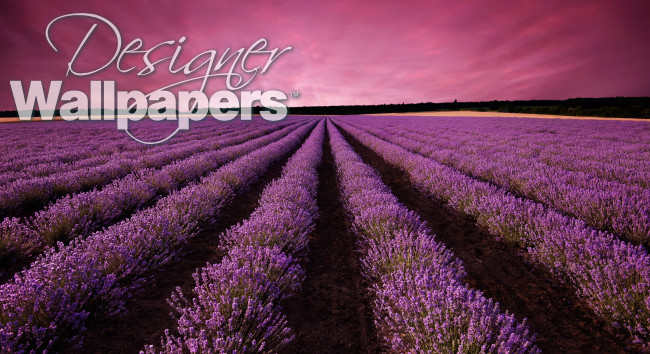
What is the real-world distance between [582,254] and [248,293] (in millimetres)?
2844

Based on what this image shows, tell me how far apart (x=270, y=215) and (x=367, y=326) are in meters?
1.58

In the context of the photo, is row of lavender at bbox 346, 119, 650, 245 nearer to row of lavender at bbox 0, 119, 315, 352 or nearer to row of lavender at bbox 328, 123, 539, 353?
row of lavender at bbox 328, 123, 539, 353

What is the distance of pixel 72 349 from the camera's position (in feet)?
5.78

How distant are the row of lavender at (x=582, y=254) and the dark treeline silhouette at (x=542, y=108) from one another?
135 feet

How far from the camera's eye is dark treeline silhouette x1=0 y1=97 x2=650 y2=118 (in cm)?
3300

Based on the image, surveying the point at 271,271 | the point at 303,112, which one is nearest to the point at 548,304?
the point at 271,271

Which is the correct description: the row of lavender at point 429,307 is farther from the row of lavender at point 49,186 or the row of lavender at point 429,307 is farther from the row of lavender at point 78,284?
the row of lavender at point 49,186

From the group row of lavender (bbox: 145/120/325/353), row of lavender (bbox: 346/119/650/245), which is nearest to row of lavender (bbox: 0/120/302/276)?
row of lavender (bbox: 145/120/325/353)

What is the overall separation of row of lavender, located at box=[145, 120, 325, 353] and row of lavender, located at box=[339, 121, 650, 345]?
2.33m

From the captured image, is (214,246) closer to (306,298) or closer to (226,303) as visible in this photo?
(306,298)

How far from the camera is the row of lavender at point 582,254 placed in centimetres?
190

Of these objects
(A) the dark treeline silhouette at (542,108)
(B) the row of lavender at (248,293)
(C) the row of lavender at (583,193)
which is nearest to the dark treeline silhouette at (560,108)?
(A) the dark treeline silhouette at (542,108)

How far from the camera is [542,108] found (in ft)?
154

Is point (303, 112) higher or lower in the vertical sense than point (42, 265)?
higher
